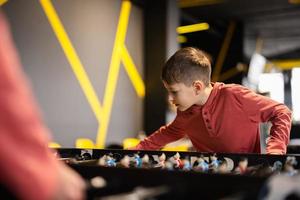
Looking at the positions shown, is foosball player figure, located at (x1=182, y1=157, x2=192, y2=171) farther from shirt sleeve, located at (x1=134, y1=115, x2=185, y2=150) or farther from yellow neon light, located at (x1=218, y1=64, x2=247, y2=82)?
yellow neon light, located at (x1=218, y1=64, x2=247, y2=82)

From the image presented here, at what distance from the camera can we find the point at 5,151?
695mm

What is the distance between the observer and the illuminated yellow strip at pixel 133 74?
563cm

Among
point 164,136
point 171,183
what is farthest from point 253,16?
point 171,183

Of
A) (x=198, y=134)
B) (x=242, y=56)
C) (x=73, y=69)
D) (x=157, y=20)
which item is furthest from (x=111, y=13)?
(x=242, y=56)

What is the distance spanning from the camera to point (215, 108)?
2.16 metres

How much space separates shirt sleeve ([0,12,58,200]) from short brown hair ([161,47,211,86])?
1364 mm

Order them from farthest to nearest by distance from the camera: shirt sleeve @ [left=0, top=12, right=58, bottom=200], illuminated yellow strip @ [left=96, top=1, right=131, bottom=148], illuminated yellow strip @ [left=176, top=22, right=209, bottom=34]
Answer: illuminated yellow strip @ [left=176, top=22, right=209, bottom=34] → illuminated yellow strip @ [left=96, top=1, right=131, bottom=148] → shirt sleeve @ [left=0, top=12, right=58, bottom=200]

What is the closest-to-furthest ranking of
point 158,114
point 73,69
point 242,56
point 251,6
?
point 73,69, point 158,114, point 251,6, point 242,56

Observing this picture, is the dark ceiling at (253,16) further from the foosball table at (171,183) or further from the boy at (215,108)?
the foosball table at (171,183)

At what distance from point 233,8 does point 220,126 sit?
5.83 meters

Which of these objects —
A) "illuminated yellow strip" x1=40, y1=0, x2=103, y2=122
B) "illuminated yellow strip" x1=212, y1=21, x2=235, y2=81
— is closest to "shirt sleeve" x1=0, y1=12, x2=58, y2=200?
"illuminated yellow strip" x1=40, y1=0, x2=103, y2=122

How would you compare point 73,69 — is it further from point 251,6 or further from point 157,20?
point 251,6

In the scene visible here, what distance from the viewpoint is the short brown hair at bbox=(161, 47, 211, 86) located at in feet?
6.70

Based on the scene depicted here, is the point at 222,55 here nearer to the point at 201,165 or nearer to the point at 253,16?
the point at 253,16
